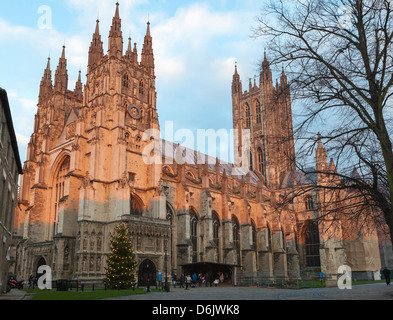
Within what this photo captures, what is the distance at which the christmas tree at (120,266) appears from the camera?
30.1 meters

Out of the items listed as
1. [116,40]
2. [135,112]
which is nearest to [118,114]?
[135,112]

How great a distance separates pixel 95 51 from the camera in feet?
154

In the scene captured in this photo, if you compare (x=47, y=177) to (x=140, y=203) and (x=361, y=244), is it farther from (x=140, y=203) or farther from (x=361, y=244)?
(x=361, y=244)

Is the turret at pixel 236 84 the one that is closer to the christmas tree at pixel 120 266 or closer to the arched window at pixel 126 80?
the arched window at pixel 126 80

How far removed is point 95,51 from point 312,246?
147ft

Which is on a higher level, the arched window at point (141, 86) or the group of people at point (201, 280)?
the arched window at point (141, 86)

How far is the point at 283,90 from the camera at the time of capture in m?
13.7

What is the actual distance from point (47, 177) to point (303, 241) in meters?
41.7

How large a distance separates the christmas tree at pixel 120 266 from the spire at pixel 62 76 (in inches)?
1082

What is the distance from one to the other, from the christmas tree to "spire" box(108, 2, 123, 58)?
21.8m

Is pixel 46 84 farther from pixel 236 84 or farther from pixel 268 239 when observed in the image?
pixel 236 84

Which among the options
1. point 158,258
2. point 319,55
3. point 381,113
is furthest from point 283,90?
point 158,258

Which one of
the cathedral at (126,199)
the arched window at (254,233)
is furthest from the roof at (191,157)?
the arched window at (254,233)

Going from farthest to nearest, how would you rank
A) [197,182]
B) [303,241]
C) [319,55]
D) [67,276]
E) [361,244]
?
1. [303,241]
2. [361,244]
3. [197,182]
4. [67,276]
5. [319,55]
